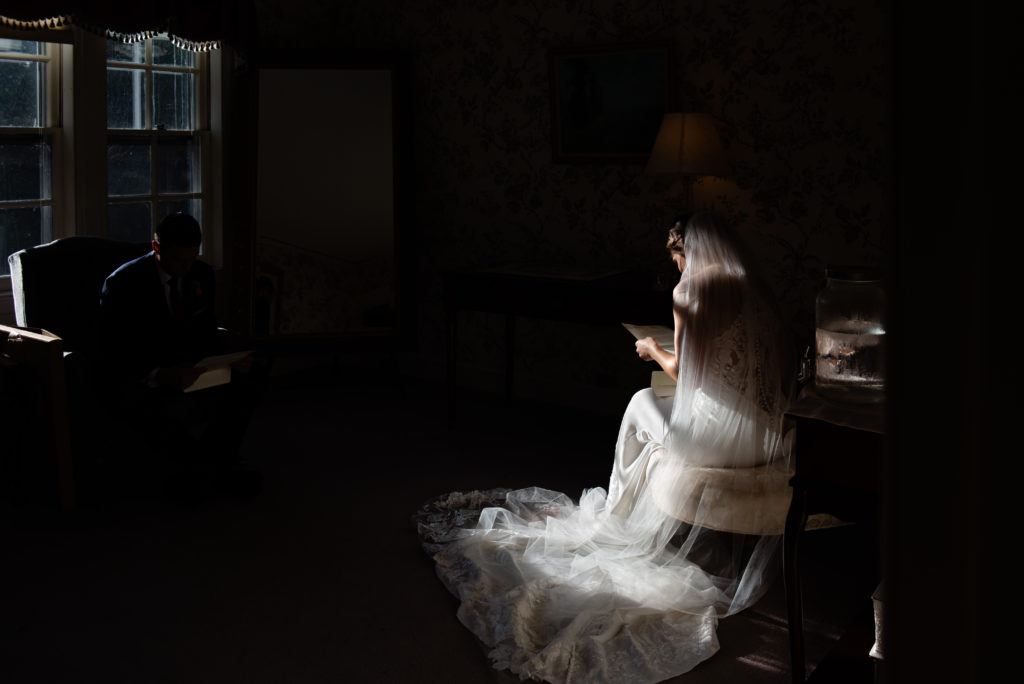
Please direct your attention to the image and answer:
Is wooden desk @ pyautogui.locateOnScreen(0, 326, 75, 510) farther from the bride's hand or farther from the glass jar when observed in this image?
the glass jar

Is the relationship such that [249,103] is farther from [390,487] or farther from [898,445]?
[898,445]

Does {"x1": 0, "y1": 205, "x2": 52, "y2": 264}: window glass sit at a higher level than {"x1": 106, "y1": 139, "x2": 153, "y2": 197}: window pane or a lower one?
lower

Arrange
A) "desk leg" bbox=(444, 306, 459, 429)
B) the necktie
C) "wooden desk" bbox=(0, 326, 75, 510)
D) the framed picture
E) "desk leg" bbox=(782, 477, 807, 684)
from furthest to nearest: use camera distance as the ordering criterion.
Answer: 1. "desk leg" bbox=(444, 306, 459, 429)
2. the framed picture
3. the necktie
4. "wooden desk" bbox=(0, 326, 75, 510)
5. "desk leg" bbox=(782, 477, 807, 684)

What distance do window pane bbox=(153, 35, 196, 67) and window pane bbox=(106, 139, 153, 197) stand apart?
0.45 metres

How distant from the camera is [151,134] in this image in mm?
4969

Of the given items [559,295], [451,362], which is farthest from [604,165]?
[451,362]

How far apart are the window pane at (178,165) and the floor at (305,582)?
5.00 feet

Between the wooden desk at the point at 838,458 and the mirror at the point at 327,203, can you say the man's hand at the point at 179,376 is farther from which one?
the wooden desk at the point at 838,458

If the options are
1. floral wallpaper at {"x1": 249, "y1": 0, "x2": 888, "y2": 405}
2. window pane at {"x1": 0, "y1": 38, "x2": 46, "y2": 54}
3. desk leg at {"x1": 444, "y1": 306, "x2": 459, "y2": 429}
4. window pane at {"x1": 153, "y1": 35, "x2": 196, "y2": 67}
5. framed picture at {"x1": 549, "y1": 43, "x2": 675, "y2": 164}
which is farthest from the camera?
window pane at {"x1": 153, "y1": 35, "x2": 196, "y2": 67}

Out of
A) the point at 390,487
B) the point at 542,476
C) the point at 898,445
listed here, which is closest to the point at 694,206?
the point at 542,476

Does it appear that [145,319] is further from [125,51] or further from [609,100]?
[609,100]

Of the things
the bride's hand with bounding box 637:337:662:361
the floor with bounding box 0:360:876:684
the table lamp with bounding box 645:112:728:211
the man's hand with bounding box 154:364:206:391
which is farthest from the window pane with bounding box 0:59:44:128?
the bride's hand with bounding box 637:337:662:361

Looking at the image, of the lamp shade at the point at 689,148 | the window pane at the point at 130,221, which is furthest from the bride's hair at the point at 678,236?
the window pane at the point at 130,221

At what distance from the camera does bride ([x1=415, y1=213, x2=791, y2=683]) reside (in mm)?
2566
